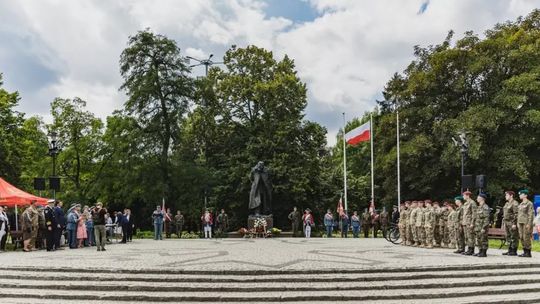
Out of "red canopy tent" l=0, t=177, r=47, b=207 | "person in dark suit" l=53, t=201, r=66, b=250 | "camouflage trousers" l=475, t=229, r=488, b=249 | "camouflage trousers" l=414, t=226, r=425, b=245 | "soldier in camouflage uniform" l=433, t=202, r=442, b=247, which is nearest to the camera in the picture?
"camouflage trousers" l=475, t=229, r=488, b=249

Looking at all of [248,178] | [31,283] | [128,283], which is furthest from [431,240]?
[248,178]

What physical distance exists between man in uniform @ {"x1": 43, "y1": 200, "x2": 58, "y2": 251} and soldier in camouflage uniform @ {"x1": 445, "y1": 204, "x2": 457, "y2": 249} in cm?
1417

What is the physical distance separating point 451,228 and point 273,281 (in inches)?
389

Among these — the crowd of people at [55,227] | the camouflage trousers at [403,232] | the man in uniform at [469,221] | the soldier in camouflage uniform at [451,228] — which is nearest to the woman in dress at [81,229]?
the crowd of people at [55,227]

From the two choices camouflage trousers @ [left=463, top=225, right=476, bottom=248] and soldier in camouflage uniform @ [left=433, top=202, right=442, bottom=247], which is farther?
soldier in camouflage uniform @ [left=433, top=202, right=442, bottom=247]

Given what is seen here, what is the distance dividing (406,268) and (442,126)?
23991mm

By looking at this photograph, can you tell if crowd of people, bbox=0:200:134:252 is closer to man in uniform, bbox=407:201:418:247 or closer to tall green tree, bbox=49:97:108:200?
man in uniform, bbox=407:201:418:247

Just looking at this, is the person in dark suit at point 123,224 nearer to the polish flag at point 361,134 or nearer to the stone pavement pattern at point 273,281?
the stone pavement pattern at point 273,281

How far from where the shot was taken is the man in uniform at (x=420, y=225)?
20547 mm

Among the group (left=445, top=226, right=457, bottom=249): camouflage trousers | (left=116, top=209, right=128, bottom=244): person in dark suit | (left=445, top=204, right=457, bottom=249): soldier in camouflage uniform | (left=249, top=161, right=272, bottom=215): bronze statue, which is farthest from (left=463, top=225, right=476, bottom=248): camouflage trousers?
(left=116, top=209, right=128, bottom=244): person in dark suit

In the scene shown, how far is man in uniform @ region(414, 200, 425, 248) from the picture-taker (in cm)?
2055

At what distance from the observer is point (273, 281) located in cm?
1193

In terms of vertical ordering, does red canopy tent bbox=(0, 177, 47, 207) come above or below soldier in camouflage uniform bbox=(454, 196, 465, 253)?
above

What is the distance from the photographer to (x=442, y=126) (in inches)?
1382
